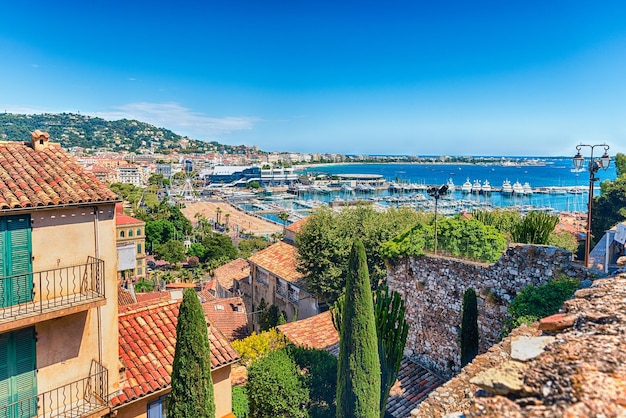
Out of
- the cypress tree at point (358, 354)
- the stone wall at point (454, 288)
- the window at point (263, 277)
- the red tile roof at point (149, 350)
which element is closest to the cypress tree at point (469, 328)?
the stone wall at point (454, 288)

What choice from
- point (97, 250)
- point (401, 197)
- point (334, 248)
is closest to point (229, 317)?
point (334, 248)

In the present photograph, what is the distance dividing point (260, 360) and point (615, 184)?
26.6 m

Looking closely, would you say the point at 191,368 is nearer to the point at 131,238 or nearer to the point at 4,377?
the point at 4,377

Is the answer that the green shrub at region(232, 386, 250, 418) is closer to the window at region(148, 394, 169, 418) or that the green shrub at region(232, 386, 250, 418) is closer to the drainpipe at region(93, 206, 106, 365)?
the window at region(148, 394, 169, 418)

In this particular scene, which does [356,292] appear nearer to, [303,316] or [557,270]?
[557,270]

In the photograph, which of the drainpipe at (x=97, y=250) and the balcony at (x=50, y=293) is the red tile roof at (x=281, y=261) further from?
the balcony at (x=50, y=293)

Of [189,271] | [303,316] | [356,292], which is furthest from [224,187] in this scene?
[356,292]

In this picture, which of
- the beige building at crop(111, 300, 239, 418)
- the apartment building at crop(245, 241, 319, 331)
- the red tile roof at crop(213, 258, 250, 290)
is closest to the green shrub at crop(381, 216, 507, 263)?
the beige building at crop(111, 300, 239, 418)

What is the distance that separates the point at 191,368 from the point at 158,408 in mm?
1721

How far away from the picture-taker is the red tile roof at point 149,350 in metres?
8.39

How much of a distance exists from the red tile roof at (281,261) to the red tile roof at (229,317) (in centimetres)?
306

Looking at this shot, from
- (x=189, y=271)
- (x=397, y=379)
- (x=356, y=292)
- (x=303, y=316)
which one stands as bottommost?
(x=189, y=271)

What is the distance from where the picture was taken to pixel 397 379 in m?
12.8

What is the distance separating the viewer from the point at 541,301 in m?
8.63
